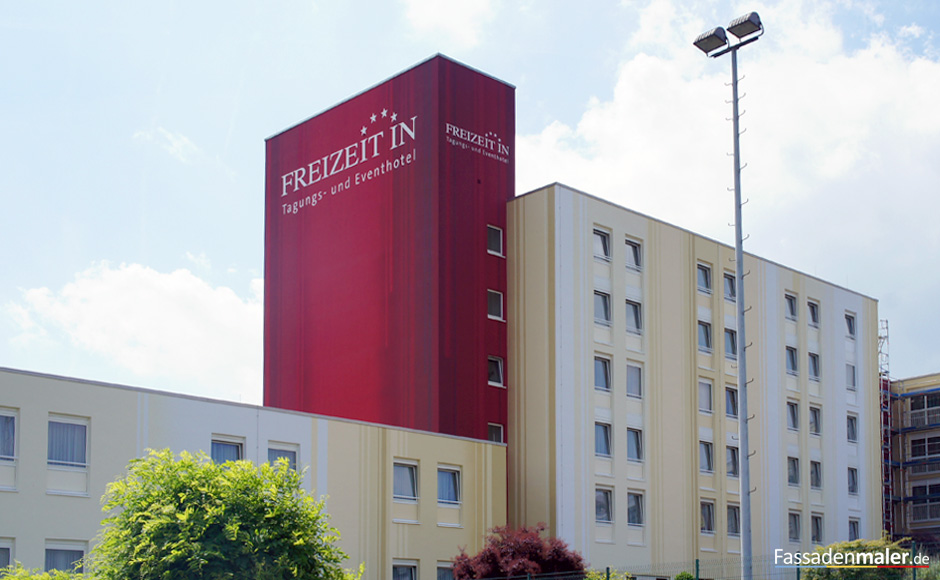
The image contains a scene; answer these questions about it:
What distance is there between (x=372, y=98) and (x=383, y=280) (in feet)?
26.3

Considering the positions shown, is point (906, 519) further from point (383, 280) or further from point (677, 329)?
point (383, 280)

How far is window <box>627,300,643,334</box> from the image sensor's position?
156 ft

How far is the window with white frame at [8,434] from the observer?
29469 mm

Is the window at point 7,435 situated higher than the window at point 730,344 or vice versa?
the window at point 730,344

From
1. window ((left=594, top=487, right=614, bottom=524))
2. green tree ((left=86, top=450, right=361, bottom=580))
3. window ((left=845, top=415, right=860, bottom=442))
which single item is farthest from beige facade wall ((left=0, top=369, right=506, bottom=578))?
window ((left=845, top=415, right=860, bottom=442))

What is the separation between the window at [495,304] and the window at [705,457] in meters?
11.0

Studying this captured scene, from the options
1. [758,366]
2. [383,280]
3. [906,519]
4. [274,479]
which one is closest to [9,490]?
[274,479]

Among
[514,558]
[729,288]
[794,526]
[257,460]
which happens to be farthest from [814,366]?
[257,460]

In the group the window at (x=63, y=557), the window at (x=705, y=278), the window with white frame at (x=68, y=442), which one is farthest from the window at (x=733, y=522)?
the window with white frame at (x=68, y=442)

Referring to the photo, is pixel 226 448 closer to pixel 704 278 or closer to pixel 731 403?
pixel 704 278

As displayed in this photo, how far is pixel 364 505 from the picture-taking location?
36531mm

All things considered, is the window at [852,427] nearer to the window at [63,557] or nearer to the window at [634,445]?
the window at [634,445]

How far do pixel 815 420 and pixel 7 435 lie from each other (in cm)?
3959

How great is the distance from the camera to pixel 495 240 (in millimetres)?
46344
